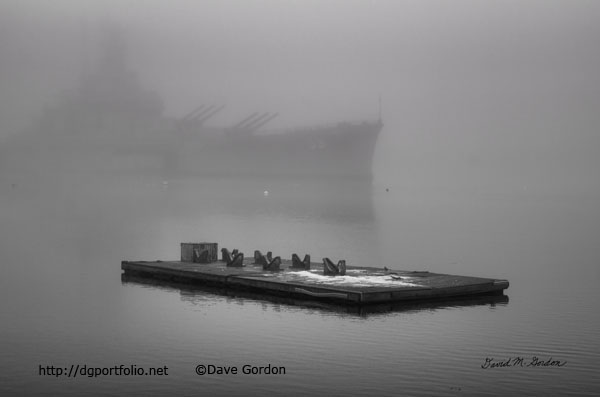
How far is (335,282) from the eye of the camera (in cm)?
2125

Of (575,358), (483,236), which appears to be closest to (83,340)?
(575,358)

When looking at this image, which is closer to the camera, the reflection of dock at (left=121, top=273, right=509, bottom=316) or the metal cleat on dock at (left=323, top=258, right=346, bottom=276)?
the reflection of dock at (left=121, top=273, right=509, bottom=316)

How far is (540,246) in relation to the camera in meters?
48.4

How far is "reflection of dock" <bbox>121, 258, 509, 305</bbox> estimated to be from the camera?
65.4 ft

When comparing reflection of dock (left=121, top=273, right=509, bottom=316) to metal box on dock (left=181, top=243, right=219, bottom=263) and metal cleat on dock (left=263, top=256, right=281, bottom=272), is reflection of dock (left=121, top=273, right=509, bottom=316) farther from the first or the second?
metal box on dock (left=181, top=243, right=219, bottom=263)

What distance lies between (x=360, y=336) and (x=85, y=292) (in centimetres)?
1153

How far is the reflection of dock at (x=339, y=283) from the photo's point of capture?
19922 mm

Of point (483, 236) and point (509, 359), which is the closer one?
point (509, 359)

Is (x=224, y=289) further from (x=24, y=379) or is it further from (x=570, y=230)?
(x=570, y=230)
